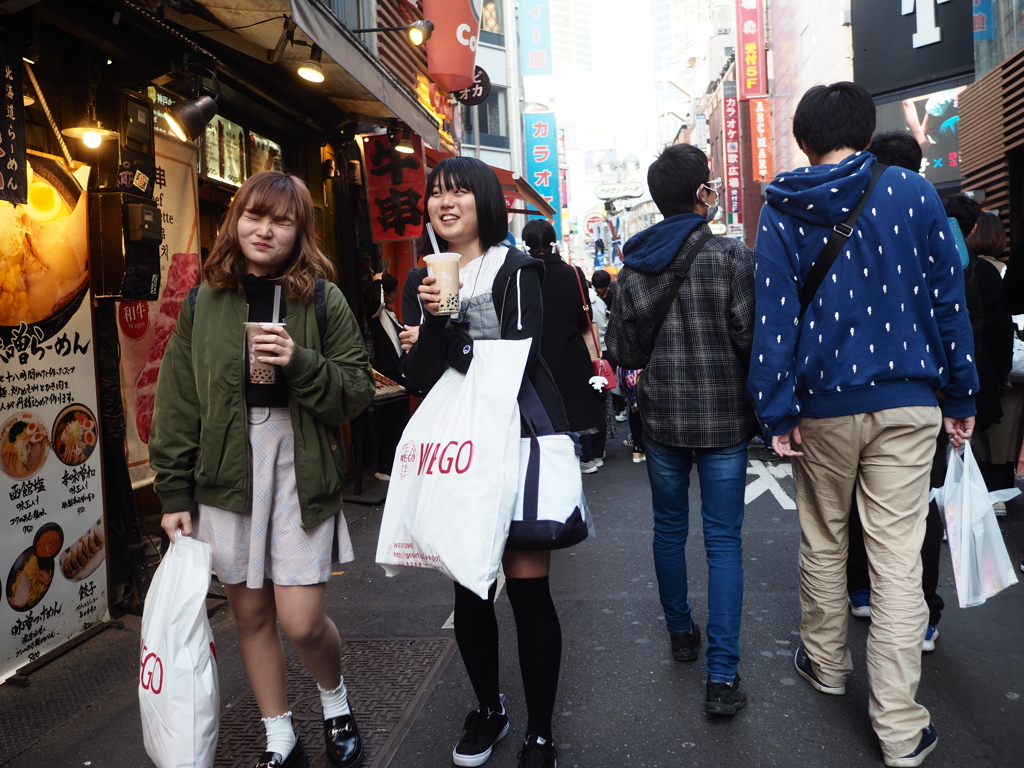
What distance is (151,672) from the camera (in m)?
2.28

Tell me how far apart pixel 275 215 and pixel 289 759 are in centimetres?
175

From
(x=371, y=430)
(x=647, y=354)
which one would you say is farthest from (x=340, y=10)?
(x=647, y=354)

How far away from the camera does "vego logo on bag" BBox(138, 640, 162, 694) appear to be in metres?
2.26

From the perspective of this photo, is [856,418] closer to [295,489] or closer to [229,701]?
[295,489]

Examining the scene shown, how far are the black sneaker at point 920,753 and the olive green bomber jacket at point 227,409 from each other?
1.99 meters

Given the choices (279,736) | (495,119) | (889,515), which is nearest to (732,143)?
(495,119)

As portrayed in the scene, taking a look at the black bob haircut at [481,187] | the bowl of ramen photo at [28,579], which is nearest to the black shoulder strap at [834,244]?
the black bob haircut at [481,187]

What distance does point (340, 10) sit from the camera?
8.34 m

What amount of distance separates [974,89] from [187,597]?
13543mm

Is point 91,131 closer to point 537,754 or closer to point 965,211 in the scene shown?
point 537,754

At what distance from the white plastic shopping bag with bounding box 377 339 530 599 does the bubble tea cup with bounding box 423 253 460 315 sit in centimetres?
17

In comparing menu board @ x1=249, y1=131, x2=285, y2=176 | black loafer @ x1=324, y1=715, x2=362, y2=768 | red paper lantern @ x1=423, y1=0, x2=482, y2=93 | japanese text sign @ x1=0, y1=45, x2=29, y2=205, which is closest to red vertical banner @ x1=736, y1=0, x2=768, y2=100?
red paper lantern @ x1=423, y1=0, x2=482, y2=93

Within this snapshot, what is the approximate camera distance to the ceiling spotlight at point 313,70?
539 cm

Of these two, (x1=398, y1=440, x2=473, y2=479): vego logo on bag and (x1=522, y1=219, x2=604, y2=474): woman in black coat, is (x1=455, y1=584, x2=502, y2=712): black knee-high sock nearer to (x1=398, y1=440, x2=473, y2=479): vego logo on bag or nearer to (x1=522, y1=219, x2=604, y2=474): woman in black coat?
(x1=398, y1=440, x2=473, y2=479): vego logo on bag
